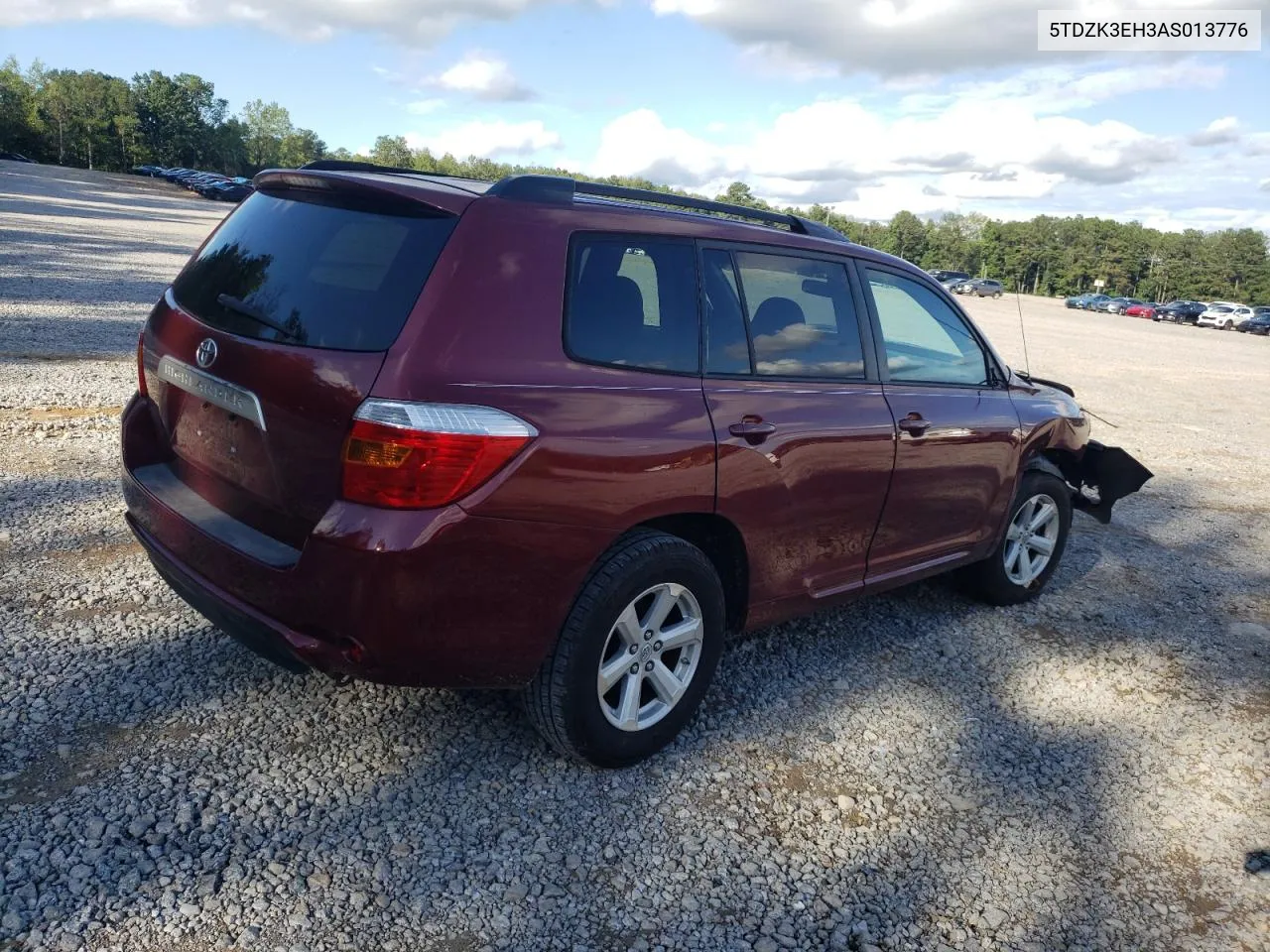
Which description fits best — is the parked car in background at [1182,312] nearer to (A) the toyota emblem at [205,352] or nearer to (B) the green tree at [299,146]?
(A) the toyota emblem at [205,352]

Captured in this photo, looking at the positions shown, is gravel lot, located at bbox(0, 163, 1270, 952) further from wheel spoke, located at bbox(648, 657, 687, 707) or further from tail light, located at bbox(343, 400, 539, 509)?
tail light, located at bbox(343, 400, 539, 509)

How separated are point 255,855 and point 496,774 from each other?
2.55 ft

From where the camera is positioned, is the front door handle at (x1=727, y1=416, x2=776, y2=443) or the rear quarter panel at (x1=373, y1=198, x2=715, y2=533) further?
the front door handle at (x1=727, y1=416, x2=776, y2=443)

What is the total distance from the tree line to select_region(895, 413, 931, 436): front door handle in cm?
9493

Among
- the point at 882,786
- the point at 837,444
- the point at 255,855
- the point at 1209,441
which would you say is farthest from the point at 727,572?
A: the point at 1209,441

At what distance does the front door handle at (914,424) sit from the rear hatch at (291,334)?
206 centimetres

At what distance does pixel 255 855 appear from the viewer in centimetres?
261

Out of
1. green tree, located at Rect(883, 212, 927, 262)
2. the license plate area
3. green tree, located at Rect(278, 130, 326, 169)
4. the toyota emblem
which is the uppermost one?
green tree, located at Rect(278, 130, 326, 169)

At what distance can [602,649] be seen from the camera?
2.96m

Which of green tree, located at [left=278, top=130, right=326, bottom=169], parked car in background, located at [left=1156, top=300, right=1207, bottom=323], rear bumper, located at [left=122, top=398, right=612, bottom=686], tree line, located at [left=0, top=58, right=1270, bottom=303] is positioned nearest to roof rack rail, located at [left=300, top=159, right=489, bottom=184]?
rear bumper, located at [left=122, top=398, right=612, bottom=686]

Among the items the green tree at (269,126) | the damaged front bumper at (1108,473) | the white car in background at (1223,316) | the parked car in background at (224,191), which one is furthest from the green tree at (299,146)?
the damaged front bumper at (1108,473)

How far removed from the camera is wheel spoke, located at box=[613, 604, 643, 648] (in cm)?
304

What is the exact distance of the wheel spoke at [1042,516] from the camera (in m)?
5.06

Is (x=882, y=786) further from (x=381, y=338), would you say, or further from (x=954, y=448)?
(x=381, y=338)
